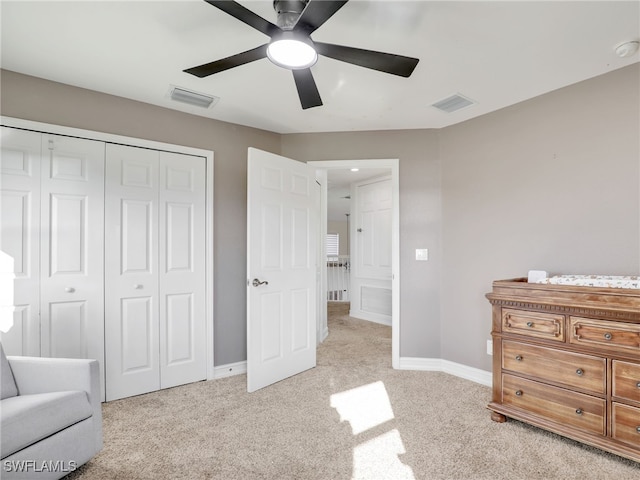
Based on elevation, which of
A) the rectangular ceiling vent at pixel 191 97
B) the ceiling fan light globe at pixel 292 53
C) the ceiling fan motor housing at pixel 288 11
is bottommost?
the ceiling fan light globe at pixel 292 53

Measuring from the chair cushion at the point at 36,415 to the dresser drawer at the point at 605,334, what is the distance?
110 inches

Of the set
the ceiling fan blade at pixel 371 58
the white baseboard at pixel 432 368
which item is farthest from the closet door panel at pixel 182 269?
the ceiling fan blade at pixel 371 58

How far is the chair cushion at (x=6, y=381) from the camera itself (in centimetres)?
177

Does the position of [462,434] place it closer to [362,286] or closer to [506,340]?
[506,340]

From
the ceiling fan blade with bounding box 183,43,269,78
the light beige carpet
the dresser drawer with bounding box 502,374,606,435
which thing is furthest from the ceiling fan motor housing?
the dresser drawer with bounding box 502,374,606,435

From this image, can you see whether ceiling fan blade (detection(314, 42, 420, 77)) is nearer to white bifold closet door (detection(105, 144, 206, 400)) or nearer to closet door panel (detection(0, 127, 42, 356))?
white bifold closet door (detection(105, 144, 206, 400))

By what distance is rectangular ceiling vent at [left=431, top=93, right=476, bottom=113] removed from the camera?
276 cm

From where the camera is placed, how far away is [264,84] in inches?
100

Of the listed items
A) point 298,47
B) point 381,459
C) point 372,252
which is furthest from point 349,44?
point 372,252

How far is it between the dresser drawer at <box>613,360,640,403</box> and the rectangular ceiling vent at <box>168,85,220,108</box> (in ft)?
10.6

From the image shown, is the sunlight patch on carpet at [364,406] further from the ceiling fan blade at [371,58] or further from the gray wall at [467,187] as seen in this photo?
the ceiling fan blade at [371,58]

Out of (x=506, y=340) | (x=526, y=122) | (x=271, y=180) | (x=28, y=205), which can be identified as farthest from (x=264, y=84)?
(x=506, y=340)

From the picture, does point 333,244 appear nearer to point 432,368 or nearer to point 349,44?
point 432,368

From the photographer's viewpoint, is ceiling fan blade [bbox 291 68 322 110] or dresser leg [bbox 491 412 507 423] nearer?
ceiling fan blade [bbox 291 68 322 110]
